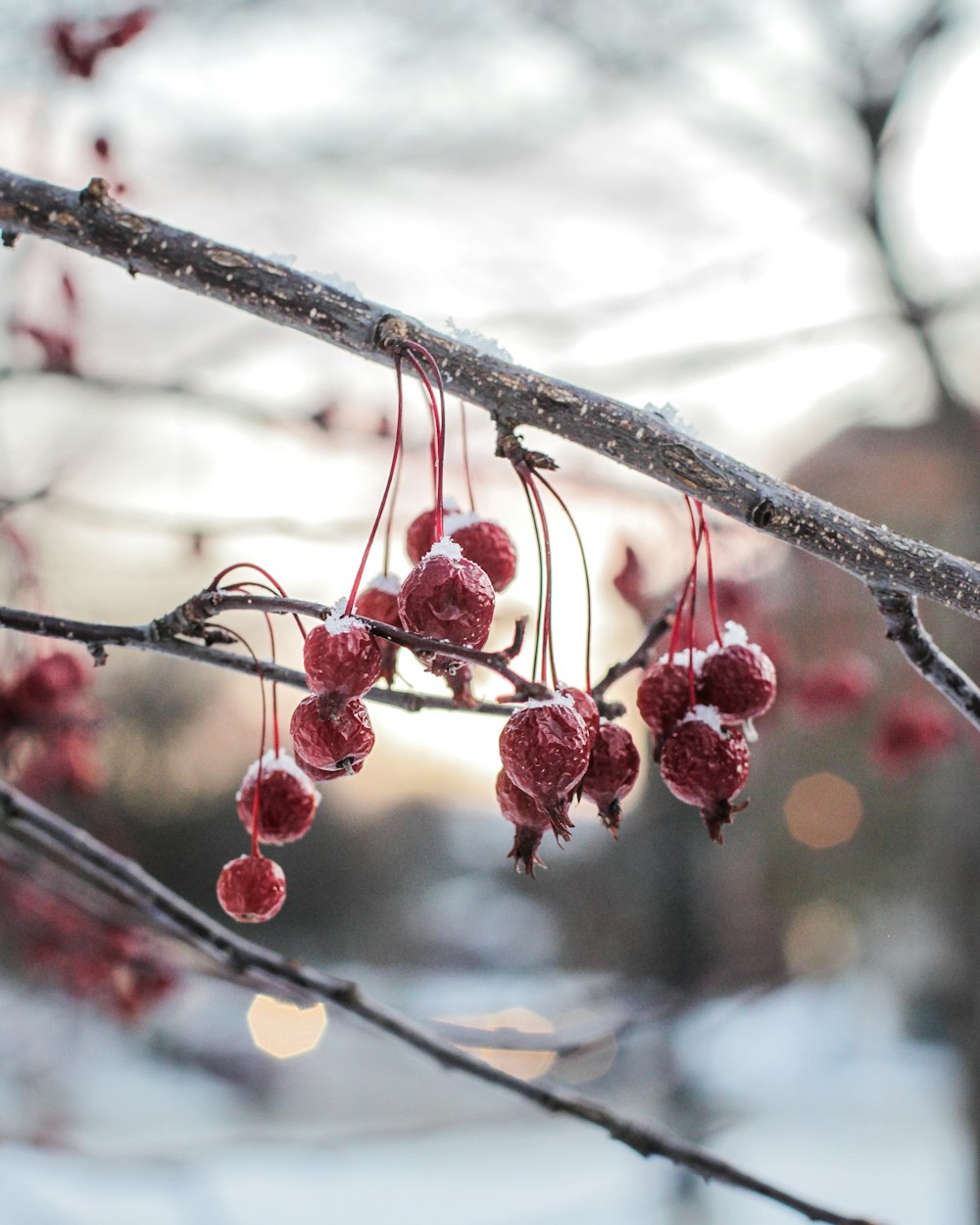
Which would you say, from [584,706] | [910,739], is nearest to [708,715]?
[584,706]

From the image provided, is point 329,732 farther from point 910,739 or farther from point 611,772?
point 910,739

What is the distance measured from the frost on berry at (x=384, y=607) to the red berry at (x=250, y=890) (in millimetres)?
246

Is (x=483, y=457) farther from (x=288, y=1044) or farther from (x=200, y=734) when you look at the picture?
(x=200, y=734)

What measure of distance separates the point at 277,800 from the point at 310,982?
0.28 m

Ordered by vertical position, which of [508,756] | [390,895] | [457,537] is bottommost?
[508,756]

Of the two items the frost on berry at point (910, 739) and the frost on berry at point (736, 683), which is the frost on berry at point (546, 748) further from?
the frost on berry at point (910, 739)

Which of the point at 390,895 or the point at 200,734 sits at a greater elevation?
the point at 200,734

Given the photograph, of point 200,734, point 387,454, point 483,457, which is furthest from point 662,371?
point 200,734

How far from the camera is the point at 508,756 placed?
2.47 feet

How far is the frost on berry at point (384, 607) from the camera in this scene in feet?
3.30

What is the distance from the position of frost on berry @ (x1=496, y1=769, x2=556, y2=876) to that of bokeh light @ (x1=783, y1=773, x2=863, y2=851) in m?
10.7

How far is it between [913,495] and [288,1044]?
8125mm

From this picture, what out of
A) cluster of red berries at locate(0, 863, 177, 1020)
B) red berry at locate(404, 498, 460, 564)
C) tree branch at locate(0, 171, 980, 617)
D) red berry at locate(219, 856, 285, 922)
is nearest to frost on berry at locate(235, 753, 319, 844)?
red berry at locate(219, 856, 285, 922)

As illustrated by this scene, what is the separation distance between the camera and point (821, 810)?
430 inches
